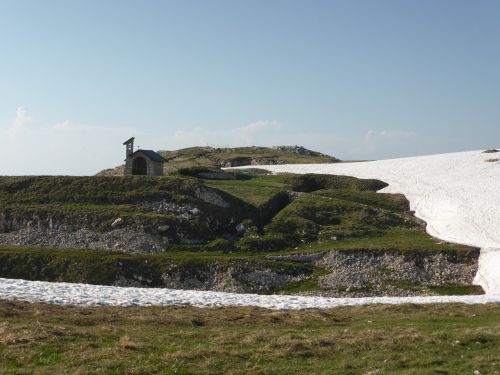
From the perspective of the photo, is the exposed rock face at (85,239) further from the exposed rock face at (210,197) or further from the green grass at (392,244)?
the green grass at (392,244)

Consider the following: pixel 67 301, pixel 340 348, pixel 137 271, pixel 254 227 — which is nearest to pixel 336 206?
pixel 254 227

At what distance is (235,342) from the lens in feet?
67.5

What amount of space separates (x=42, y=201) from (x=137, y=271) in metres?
22.0

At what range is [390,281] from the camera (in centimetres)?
4703

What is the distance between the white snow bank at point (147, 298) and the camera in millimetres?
29984

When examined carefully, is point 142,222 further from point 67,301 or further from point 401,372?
point 401,372

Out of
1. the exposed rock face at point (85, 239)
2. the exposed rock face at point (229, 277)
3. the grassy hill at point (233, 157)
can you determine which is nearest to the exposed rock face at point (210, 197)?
the exposed rock face at point (85, 239)

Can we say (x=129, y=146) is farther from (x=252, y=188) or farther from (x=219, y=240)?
(x=219, y=240)

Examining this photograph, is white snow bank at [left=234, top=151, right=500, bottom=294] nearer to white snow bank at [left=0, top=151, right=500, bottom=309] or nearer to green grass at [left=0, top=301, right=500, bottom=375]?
white snow bank at [left=0, top=151, right=500, bottom=309]

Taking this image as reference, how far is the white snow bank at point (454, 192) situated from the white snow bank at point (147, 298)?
15072 millimetres

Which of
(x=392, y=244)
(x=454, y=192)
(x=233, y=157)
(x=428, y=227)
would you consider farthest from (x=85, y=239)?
(x=233, y=157)

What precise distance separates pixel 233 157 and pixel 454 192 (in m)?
81.7

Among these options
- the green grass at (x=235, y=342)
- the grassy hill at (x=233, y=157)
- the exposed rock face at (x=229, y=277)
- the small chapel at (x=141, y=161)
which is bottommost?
the exposed rock face at (x=229, y=277)

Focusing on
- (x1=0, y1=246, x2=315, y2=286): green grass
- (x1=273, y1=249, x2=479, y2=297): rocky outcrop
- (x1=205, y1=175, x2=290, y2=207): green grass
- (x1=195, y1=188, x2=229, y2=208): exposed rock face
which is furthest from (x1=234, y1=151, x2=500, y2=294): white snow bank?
(x1=195, y1=188, x2=229, y2=208): exposed rock face
